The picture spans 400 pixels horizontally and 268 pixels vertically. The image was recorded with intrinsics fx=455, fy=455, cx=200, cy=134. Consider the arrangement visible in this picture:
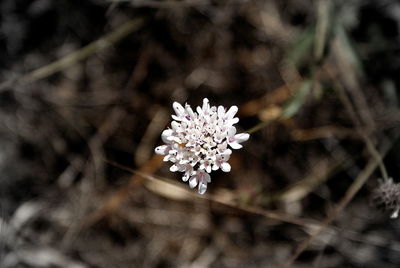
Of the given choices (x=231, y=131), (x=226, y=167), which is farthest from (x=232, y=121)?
(x=226, y=167)

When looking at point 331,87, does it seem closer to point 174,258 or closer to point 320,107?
point 320,107

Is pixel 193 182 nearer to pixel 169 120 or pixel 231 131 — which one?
pixel 231 131

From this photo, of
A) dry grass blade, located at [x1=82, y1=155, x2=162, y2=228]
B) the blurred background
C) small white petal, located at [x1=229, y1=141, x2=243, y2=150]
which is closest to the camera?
small white petal, located at [x1=229, y1=141, x2=243, y2=150]

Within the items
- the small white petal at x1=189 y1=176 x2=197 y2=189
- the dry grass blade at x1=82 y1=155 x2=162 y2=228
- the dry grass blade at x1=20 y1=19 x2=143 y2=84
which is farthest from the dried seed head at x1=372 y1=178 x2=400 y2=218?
the dry grass blade at x1=20 y1=19 x2=143 y2=84

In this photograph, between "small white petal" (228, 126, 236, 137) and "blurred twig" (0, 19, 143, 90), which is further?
"blurred twig" (0, 19, 143, 90)

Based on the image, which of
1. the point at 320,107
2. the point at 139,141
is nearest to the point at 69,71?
the point at 139,141

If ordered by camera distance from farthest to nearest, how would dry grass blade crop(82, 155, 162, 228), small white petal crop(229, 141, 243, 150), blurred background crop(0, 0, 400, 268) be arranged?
dry grass blade crop(82, 155, 162, 228) < blurred background crop(0, 0, 400, 268) < small white petal crop(229, 141, 243, 150)

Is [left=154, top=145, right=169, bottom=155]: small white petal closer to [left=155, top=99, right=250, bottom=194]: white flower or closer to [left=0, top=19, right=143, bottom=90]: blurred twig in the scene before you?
[left=155, top=99, right=250, bottom=194]: white flower
